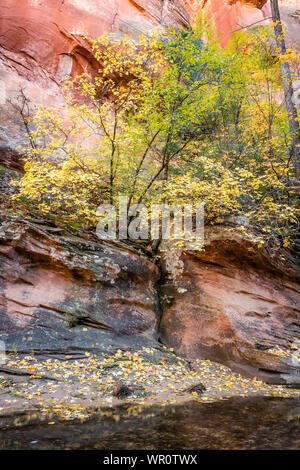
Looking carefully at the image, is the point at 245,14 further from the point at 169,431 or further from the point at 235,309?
the point at 169,431

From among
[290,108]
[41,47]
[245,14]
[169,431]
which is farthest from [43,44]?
[245,14]

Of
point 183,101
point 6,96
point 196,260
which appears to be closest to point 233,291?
point 196,260

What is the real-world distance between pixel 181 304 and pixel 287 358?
3935mm

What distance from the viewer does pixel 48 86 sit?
54.3 ft

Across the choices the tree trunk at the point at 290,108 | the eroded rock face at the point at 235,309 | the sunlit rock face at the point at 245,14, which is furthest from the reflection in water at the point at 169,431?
the sunlit rock face at the point at 245,14

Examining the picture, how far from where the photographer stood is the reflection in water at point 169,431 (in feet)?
12.6

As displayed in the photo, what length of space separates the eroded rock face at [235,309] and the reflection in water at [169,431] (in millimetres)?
3624

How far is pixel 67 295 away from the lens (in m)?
8.84

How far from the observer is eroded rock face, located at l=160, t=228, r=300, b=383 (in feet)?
30.9

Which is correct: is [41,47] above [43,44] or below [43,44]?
below

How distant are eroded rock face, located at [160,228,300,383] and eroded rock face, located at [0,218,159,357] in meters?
1.19

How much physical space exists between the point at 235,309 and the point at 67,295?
603 centimetres

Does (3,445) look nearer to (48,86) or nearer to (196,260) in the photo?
(196,260)

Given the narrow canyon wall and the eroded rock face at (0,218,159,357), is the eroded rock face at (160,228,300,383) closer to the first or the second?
the eroded rock face at (0,218,159,357)
